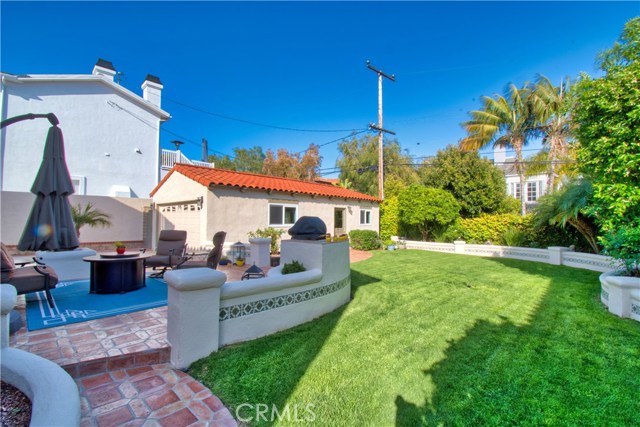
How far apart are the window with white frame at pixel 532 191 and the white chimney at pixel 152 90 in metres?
30.8

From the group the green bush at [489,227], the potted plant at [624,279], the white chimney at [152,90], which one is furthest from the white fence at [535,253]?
the white chimney at [152,90]

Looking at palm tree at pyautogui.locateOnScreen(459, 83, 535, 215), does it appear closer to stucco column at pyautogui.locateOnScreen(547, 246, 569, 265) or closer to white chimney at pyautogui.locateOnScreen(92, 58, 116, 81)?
stucco column at pyautogui.locateOnScreen(547, 246, 569, 265)

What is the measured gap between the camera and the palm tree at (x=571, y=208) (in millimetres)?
9358

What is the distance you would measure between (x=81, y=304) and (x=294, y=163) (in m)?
27.2

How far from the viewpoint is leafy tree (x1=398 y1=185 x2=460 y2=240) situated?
50.4 feet

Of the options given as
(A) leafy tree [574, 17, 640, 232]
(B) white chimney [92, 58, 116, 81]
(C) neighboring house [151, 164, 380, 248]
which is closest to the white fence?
(A) leafy tree [574, 17, 640, 232]

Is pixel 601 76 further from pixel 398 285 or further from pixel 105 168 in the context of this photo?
pixel 105 168

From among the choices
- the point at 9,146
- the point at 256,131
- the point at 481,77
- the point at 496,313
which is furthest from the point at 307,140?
the point at 496,313

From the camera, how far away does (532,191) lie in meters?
26.0

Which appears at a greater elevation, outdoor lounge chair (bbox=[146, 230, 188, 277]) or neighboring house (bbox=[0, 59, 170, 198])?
neighboring house (bbox=[0, 59, 170, 198])

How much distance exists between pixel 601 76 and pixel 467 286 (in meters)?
5.36

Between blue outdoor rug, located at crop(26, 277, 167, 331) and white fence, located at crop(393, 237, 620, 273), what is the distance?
430 inches

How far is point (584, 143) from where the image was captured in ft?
19.6

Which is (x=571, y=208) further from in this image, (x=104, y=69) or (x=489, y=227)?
(x=104, y=69)
